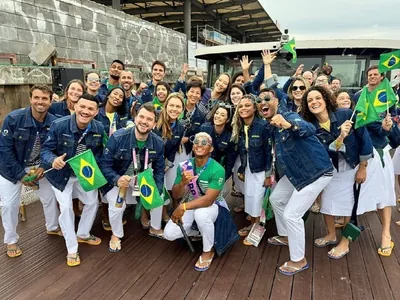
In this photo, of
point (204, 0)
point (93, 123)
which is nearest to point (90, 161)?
point (93, 123)

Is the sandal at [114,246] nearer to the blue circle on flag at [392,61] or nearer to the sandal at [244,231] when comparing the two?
the sandal at [244,231]

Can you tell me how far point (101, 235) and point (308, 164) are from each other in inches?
97.7

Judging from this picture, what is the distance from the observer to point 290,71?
6816mm

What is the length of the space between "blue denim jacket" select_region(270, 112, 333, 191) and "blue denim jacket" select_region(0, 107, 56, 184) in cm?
237

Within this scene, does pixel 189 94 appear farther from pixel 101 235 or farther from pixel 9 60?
pixel 9 60

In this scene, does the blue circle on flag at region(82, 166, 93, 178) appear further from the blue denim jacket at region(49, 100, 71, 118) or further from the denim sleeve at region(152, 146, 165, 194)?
the blue denim jacket at region(49, 100, 71, 118)

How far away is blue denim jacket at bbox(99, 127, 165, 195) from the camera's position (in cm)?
320

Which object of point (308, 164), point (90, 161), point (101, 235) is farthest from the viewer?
point (101, 235)

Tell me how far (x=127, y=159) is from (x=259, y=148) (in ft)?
4.67

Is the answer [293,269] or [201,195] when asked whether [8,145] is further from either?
[293,269]

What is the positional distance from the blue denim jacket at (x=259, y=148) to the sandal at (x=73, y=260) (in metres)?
2.01

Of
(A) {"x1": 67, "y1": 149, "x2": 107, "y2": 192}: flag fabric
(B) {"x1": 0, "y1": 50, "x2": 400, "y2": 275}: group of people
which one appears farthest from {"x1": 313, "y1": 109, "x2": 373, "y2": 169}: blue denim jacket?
(A) {"x1": 67, "y1": 149, "x2": 107, "y2": 192}: flag fabric

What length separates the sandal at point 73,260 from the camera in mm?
3021

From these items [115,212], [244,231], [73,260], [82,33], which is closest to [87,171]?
[115,212]
